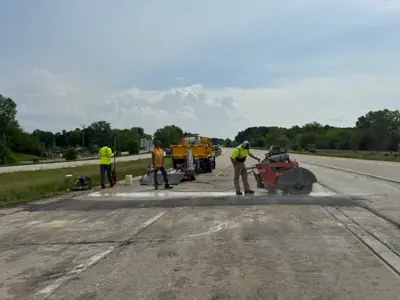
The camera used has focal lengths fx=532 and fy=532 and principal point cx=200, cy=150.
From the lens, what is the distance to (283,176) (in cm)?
1666

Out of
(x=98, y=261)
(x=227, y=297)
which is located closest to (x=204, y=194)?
(x=98, y=261)

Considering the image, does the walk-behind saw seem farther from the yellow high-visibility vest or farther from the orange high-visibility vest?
the yellow high-visibility vest

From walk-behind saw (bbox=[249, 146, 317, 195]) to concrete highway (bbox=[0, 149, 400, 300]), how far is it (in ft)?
8.62

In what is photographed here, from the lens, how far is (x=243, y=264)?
7004mm

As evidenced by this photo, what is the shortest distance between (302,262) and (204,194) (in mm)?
10509

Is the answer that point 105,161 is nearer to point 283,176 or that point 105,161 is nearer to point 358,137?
point 283,176

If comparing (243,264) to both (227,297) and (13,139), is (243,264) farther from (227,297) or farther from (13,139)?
(13,139)

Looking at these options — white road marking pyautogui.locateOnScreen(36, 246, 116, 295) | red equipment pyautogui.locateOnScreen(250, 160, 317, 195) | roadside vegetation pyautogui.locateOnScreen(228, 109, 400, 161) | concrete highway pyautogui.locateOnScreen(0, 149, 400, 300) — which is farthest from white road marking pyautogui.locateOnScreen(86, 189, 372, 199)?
roadside vegetation pyautogui.locateOnScreen(228, 109, 400, 161)

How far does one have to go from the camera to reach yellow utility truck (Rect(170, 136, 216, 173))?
109 ft

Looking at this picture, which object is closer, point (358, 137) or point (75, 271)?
point (75, 271)

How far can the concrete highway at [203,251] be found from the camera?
19.4ft

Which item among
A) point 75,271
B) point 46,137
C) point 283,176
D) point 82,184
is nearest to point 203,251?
point 75,271

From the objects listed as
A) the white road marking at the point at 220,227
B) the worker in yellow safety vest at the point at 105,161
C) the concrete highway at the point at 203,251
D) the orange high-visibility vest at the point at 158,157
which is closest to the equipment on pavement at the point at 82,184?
the worker in yellow safety vest at the point at 105,161

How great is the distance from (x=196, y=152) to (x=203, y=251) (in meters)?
26.3
